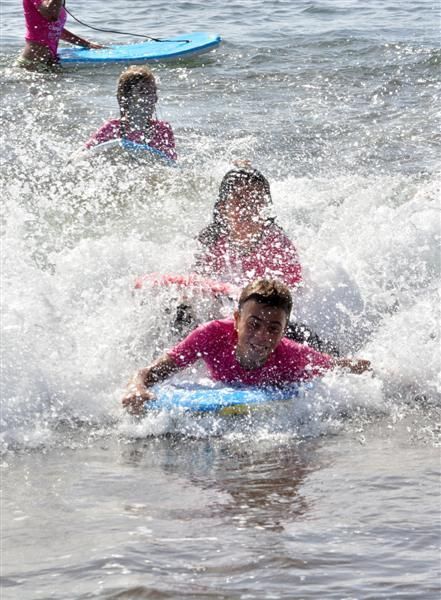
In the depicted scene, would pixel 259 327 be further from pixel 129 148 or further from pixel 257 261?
pixel 129 148

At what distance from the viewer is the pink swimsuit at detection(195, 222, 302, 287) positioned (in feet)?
23.3

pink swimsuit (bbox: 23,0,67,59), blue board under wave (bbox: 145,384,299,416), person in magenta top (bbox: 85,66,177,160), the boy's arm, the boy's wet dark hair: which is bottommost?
blue board under wave (bbox: 145,384,299,416)

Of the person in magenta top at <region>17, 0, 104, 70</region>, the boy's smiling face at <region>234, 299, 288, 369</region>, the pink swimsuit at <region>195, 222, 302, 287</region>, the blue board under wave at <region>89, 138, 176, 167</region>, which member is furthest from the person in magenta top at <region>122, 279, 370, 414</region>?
the person in magenta top at <region>17, 0, 104, 70</region>

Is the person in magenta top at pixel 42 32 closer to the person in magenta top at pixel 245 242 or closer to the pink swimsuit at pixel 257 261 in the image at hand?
the person in magenta top at pixel 245 242

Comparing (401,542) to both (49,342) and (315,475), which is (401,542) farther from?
(49,342)

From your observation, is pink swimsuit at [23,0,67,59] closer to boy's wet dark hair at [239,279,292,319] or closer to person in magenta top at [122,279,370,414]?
person in magenta top at [122,279,370,414]

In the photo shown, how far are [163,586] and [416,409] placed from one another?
8.92 feet

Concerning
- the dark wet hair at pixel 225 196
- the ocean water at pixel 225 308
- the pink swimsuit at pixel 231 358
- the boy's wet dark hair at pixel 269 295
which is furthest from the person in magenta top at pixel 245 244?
the boy's wet dark hair at pixel 269 295

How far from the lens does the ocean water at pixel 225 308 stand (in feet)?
12.7

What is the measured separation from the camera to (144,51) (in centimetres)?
1494

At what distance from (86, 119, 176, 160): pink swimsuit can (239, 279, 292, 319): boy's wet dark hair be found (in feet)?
15.0

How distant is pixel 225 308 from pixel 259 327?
1207 mm

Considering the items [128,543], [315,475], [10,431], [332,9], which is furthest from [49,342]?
[332,9]

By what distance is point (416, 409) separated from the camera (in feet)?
19.5
